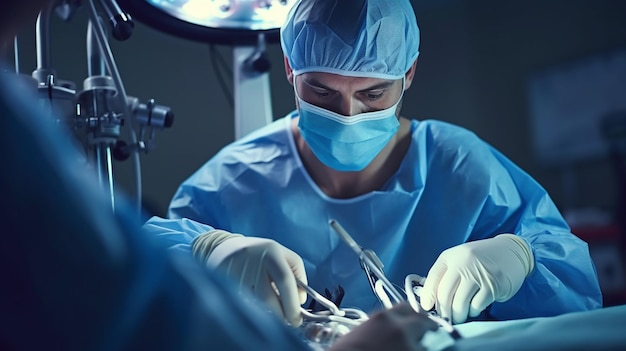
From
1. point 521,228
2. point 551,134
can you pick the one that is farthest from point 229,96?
point 551,134

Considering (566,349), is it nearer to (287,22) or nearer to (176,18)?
(287,22)

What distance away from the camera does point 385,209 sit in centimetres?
146

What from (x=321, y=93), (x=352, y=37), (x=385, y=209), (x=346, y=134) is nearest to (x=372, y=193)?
(x=385, y=209)

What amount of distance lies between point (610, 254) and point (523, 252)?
7.42ft

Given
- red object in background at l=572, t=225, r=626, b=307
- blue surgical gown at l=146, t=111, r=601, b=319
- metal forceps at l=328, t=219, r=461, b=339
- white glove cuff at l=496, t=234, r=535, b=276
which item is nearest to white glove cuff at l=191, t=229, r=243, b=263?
blue surgical gown at l=146, t=111, r=601, b=319

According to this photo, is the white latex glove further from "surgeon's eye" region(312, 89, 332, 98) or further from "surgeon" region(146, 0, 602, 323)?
"surgeon's eye" region(312, 89, 332, 98)

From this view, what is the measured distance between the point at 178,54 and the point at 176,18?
1.88 ft

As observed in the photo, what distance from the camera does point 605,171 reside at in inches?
152

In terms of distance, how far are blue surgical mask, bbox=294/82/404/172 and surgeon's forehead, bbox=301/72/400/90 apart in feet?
0.18

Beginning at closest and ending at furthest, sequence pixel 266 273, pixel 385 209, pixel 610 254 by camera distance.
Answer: pixel 266 273
pixel 385 209
pixel 610 254

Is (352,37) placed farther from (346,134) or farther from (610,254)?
(610,254)

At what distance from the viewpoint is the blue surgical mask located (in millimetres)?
1410

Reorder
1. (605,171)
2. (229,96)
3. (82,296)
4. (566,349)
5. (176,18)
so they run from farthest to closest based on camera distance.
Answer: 1. (605,171)
2. (229,96)
3. (176,18)
4. (566,349)
5. (82,296)

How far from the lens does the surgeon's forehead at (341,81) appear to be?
137 cm
